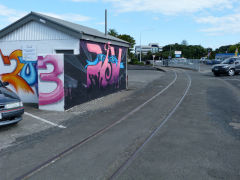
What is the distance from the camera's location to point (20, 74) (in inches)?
425

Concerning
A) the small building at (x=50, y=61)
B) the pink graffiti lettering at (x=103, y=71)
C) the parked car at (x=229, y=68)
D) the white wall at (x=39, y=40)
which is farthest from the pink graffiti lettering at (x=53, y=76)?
the parked car at (x=229, y=68)

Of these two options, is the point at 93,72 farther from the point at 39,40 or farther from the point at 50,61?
the point at 50,61

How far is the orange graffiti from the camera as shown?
1078 cm

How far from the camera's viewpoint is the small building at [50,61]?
29.7 feet

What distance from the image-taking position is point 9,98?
6.51m

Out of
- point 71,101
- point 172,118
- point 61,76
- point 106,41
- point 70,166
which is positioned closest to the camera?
point 70,166

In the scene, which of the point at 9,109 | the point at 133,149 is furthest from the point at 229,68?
the point at 9,109

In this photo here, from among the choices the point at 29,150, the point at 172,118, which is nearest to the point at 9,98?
the point at 29,150

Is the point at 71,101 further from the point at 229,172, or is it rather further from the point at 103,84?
the point at 229,172

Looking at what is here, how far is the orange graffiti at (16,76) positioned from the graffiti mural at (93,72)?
2.26 meters

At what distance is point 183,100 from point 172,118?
11.5ft

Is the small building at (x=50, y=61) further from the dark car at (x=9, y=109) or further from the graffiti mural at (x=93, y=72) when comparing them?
the dark car at (x=9, y=109)

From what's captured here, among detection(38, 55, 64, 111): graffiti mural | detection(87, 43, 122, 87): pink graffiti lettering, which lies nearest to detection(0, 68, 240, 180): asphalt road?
detection(38, 55, 64, 111): graffiti mural

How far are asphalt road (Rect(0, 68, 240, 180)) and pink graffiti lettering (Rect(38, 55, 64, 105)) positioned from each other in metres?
1.29
